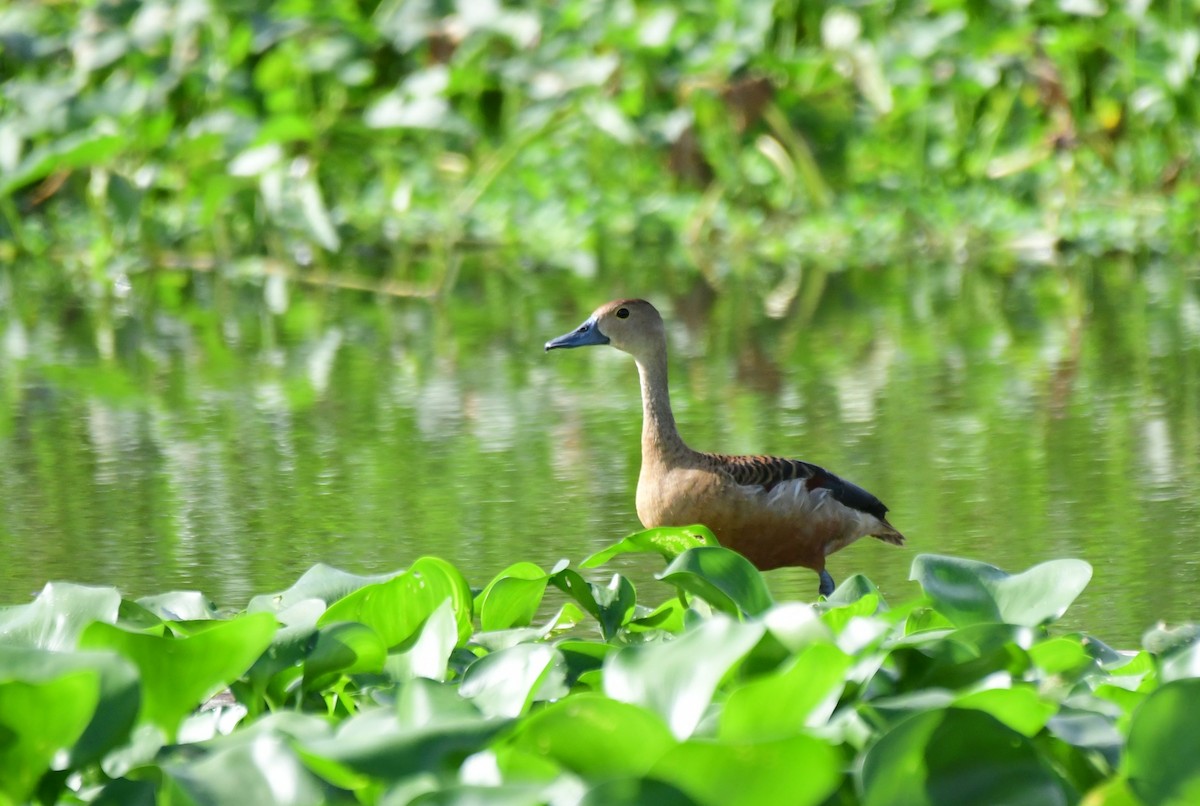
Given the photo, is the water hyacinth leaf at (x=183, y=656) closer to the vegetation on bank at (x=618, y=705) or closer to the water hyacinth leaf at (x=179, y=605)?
the vegetation on bank at (x=618, y=705)

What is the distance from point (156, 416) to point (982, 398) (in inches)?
109

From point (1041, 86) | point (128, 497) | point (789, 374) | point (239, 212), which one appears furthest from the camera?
point (1041, 86)

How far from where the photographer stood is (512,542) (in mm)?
4785

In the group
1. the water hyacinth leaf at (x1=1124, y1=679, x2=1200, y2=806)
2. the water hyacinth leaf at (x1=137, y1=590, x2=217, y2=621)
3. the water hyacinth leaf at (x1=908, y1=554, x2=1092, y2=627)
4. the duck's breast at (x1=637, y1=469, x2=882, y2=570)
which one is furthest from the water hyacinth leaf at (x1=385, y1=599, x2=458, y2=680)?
the duck's breast at (x1=637, y1=469, x2=882, y2=570)

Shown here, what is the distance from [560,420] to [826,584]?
230cm

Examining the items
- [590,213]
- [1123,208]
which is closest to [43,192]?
[590,213]

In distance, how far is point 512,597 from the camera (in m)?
3.16

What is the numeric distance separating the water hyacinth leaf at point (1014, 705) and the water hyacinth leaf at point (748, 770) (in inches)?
9.3

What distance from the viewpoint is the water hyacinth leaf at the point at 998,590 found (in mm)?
2812

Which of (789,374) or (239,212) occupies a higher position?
(239,212)

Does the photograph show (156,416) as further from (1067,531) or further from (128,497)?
(1067,531)

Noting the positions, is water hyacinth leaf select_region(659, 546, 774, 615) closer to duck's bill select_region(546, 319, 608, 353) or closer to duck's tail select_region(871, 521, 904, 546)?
duck's tail select_region(871, 521, 904, 546)

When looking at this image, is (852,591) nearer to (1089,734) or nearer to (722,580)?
(722,580)

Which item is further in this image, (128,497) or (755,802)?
(128,497)
